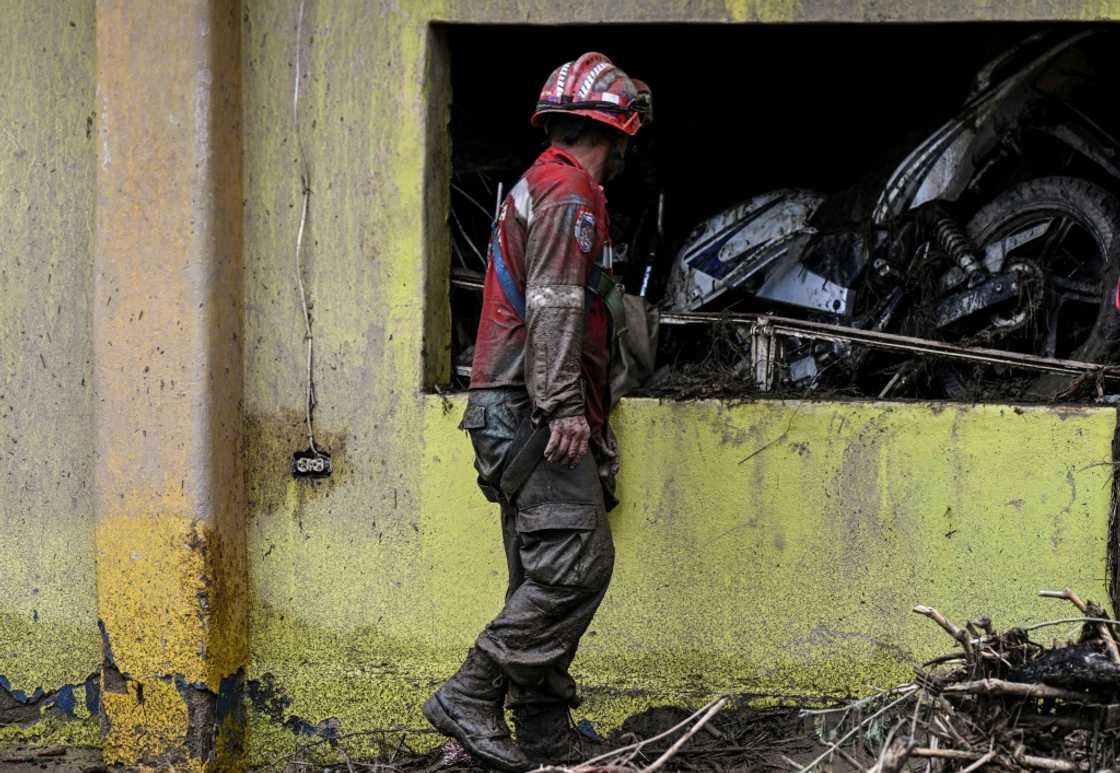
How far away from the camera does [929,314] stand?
16.9 ft

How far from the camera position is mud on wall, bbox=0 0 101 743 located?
16.1 ft

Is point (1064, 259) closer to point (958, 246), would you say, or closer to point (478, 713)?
point (958, 246)

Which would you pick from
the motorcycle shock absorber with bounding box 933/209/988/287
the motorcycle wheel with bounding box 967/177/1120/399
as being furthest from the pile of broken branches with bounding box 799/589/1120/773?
the motorcycle shock absorber with bounding box 933/209/988/287

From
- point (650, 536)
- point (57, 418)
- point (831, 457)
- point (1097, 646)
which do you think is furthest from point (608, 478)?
point (57, 418)

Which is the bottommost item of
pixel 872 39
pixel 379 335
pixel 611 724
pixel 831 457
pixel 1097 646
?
pixel 611 724

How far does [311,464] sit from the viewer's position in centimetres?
488

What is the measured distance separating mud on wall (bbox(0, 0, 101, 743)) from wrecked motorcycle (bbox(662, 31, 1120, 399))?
2.19 meters

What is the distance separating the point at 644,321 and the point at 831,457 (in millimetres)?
749

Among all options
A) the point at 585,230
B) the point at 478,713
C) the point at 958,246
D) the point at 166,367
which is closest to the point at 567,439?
→ the point at 585,230

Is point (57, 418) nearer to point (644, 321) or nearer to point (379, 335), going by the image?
point (379, 335)

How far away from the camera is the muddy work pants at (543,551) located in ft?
13.3

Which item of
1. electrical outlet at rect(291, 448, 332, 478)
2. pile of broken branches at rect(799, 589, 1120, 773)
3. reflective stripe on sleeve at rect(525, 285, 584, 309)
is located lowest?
pile of broken branches at rect(799, 589, 1120, 773)

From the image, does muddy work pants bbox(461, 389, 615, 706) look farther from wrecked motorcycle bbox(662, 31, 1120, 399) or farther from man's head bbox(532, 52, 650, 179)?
wrecked motorcycle bbox(662, 31, 1120, 399)

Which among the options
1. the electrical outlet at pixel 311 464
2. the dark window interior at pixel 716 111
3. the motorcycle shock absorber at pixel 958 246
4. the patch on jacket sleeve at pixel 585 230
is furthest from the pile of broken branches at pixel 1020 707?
the dark window interior at pixel 716 111
